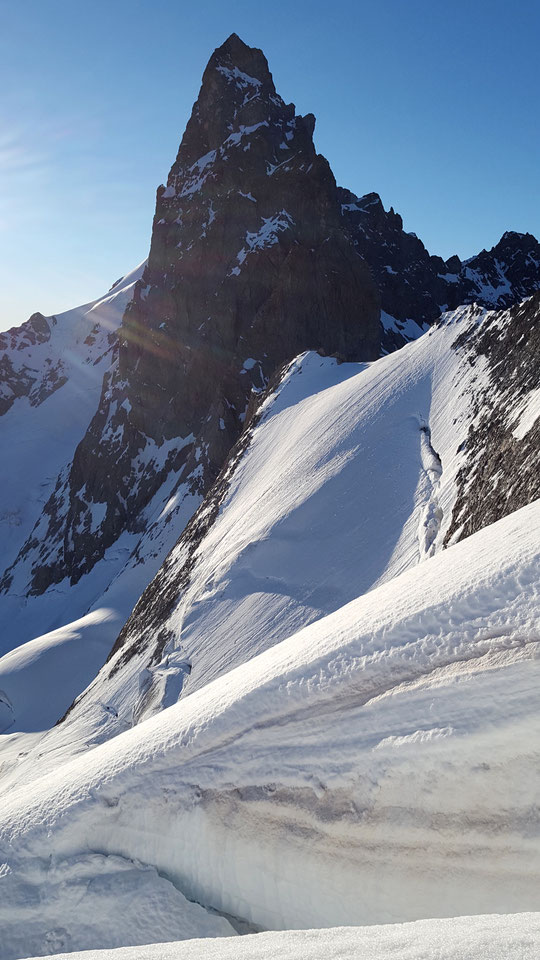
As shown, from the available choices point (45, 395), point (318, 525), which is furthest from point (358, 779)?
point (45, 395)

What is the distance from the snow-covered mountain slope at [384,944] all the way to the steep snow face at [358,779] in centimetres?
67

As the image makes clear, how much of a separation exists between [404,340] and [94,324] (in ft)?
255

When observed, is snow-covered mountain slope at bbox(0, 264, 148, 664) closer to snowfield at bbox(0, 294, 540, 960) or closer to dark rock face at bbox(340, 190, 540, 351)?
dark rock face at bbox(340, 190, 540, 351)

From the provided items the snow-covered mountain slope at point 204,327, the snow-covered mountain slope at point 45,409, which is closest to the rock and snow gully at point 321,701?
the snow-covered mountain slope at point 204,327

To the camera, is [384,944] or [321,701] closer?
[384,944]

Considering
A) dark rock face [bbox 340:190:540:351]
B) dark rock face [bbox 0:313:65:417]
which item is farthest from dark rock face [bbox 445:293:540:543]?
dark rock face [bbox 0:313:65:417]

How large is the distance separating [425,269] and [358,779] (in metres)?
108

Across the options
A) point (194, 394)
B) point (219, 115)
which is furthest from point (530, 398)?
point (219, 115)

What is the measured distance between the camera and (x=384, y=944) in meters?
2.65

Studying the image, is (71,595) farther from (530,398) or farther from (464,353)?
(530,398)

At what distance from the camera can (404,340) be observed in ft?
259

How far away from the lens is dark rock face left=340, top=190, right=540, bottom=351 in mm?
93062

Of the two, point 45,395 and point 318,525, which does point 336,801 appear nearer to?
point 318,525

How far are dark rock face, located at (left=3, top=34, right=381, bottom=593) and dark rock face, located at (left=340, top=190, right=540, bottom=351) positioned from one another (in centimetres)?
2386
